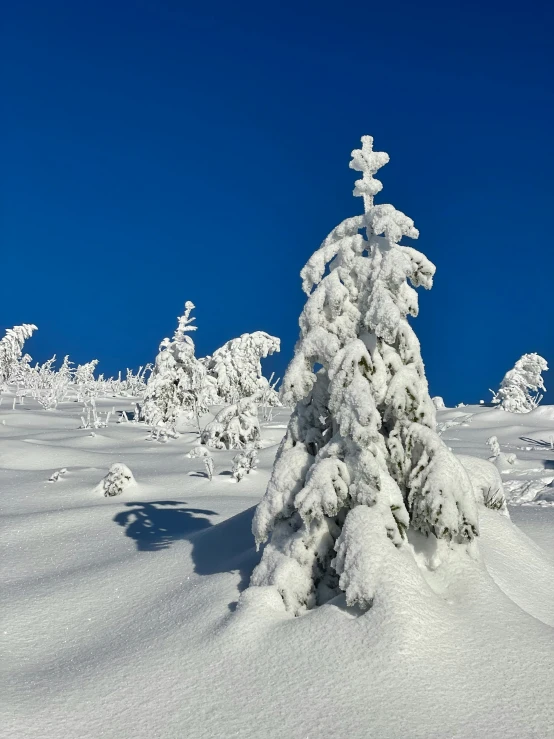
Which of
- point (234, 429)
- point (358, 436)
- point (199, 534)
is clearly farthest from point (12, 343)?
point (358, 436)

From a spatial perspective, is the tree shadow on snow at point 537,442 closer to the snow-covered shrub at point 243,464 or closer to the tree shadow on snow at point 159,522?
the snow-covered shrub at point 243,464

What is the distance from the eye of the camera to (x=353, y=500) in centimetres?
583

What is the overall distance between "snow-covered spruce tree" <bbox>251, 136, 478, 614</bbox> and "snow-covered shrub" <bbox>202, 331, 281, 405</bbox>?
78.6 ft

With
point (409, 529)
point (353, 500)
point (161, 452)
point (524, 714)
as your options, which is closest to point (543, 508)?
point (409, 529)

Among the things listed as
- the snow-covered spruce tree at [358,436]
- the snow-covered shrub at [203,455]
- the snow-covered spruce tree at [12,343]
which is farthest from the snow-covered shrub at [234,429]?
the snow-covered spruce tree at [12,343]

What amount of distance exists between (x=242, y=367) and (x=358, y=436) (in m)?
25.2

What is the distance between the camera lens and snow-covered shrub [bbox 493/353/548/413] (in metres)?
37.2

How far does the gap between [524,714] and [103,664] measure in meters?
3.49

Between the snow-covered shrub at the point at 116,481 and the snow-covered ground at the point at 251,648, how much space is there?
121 inches

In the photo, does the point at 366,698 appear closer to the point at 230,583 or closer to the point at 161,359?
the point at 230,583

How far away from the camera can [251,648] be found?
16.6 ft

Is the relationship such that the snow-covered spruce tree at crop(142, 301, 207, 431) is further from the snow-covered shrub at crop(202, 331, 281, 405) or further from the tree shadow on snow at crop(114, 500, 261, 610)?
the tree shadow on snow at crop(114, 500, 261, 610)

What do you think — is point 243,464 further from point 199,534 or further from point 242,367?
point 242,367

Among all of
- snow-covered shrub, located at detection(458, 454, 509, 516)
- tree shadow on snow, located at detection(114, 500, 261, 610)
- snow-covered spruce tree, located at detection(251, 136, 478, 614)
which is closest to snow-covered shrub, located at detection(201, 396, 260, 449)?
tree shadow on snow, located at detection(114, 500, 261, 610)
